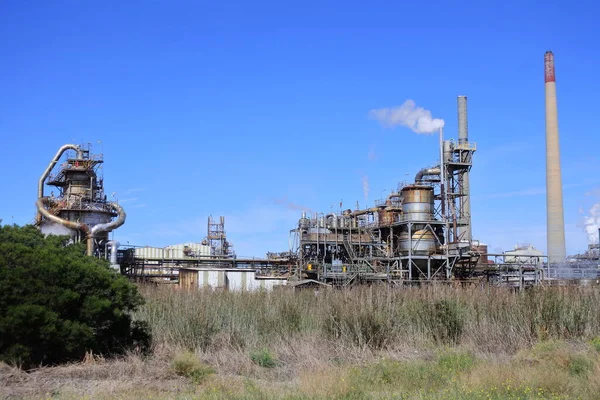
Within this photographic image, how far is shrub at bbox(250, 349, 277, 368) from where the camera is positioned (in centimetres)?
1664

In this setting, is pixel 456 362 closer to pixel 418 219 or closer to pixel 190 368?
pixel 190 368

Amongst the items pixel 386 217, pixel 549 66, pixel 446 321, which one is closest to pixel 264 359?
pixel 446 321

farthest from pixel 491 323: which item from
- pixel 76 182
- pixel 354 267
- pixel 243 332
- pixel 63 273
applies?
pixel 76 182

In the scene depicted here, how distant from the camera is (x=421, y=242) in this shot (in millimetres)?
52844

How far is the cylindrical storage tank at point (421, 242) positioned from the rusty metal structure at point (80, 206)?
2347 centimetres

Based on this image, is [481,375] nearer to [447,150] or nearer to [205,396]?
[205,396]

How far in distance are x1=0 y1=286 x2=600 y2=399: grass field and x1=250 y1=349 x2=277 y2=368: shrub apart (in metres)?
0.04

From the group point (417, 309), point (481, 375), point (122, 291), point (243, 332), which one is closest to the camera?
point (481, 375)

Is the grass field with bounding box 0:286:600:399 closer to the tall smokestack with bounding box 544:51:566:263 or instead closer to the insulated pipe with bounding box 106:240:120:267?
the insulated pipe with bounding box 106:240:120:267

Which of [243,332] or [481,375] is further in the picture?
[243,332]

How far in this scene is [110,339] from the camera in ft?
55.8

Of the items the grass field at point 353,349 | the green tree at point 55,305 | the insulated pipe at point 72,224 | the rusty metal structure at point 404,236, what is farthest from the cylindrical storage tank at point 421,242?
the green tree at point 55,305

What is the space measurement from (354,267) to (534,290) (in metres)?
31.3

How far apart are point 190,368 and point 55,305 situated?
3.42 metres
